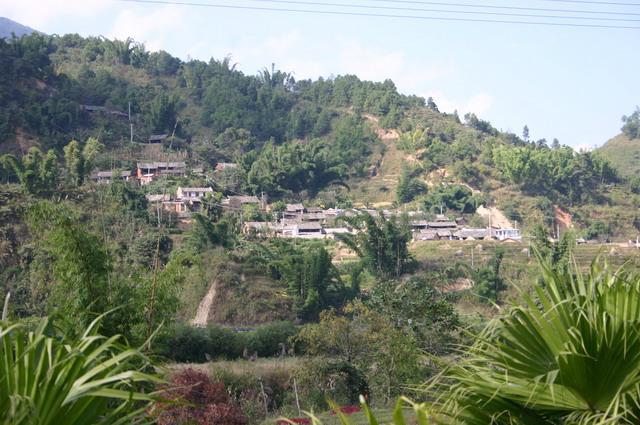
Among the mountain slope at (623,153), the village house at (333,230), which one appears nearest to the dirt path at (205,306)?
the village house at (333,230)

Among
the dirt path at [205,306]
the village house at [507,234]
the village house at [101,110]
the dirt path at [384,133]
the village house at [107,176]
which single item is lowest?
the dirt path at [205,306]

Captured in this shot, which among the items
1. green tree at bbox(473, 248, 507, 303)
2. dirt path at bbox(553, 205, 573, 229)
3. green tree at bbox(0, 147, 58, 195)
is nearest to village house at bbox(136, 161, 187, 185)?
green tree at bbox(0, 147, 58, 195)

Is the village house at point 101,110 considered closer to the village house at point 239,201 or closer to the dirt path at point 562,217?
the village house at point 239,201

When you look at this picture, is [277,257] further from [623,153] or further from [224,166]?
[623,153]

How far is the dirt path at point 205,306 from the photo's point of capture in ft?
102

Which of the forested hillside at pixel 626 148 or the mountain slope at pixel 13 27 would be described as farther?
the mountain slope at pixel 13 27

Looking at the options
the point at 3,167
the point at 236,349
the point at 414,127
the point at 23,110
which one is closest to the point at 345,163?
the point at 414,127

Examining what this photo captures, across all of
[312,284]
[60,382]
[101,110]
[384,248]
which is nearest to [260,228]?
[384,248]

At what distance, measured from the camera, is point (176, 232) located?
40.5m

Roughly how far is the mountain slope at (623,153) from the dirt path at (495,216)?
27.7 metres

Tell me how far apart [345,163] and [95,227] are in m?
47.0

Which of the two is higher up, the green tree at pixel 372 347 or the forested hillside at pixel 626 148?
the forested hillside at pixel 626 148

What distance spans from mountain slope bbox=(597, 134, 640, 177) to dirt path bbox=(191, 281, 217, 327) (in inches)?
2302

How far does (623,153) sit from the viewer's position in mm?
88188
